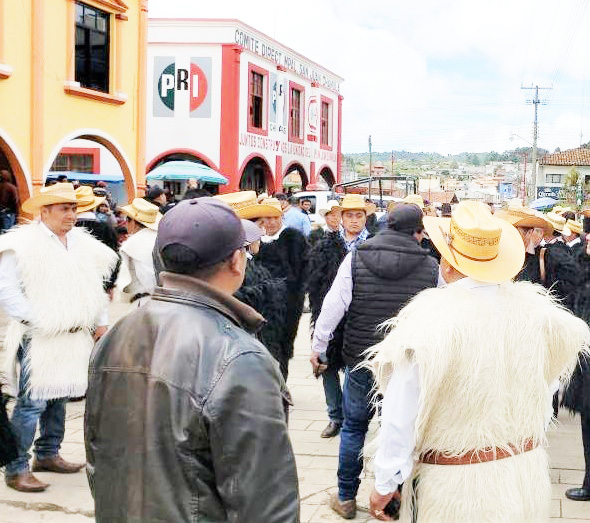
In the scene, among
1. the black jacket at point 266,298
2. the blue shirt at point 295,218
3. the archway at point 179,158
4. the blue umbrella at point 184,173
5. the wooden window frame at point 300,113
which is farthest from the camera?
the wooden window frame at point 300,113

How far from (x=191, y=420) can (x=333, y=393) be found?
4.74 m

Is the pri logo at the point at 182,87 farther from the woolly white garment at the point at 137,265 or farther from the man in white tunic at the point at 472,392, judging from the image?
the man in white tunic at the point at 472,392

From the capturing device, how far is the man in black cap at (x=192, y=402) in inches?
74.4

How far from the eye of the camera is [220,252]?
2.13 meters

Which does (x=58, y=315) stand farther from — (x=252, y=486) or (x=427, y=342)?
(x=252, y=486)

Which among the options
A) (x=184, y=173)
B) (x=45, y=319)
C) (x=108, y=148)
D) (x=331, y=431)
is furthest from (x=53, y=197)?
(x=184, y=173)

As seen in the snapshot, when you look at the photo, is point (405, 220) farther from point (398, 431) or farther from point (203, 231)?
point (203, 231)

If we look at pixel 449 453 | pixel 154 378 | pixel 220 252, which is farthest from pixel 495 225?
pixel 154 378

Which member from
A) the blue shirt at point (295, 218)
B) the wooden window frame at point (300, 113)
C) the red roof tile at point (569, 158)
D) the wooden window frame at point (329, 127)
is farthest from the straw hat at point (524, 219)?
the red roof tile at point (569, 158)

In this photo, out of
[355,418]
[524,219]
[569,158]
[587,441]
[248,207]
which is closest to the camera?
[355,418]

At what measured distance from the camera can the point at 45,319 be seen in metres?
5.26

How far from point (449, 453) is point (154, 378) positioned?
142 cm

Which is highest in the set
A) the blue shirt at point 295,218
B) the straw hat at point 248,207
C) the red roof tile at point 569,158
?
the red roof tile at point 569,158

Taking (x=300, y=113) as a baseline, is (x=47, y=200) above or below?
below
